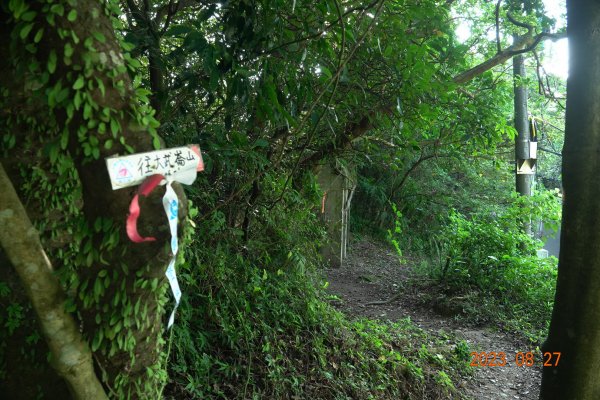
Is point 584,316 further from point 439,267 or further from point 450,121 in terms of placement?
point 439,267

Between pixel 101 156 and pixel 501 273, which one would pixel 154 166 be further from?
pixel 501 273

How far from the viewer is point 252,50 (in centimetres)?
261

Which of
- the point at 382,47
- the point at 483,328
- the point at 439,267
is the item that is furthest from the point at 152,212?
the point at 439,267

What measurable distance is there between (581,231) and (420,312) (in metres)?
3.99

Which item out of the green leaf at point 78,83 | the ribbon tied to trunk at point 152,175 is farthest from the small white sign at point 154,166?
the green leaf at point 78,83

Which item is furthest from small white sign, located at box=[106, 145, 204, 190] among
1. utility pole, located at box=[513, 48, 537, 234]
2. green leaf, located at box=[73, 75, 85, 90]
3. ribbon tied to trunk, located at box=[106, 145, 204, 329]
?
utility pole, located at box=[513, 48, 537, 234]

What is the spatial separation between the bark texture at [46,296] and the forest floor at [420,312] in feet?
12.4

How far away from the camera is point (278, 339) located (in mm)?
3680

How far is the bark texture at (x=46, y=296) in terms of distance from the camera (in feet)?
4.36

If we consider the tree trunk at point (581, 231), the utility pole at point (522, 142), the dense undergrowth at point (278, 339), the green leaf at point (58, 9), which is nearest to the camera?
the green leaf at point (58, 9)

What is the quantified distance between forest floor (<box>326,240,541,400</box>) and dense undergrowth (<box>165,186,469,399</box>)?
0.36 meters

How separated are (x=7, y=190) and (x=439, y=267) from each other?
6874 millimetres

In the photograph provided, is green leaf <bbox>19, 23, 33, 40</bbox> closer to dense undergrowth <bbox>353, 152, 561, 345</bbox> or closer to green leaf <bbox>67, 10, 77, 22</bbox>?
green leaf <bbox>67, 10, 77, 22</bbox>
